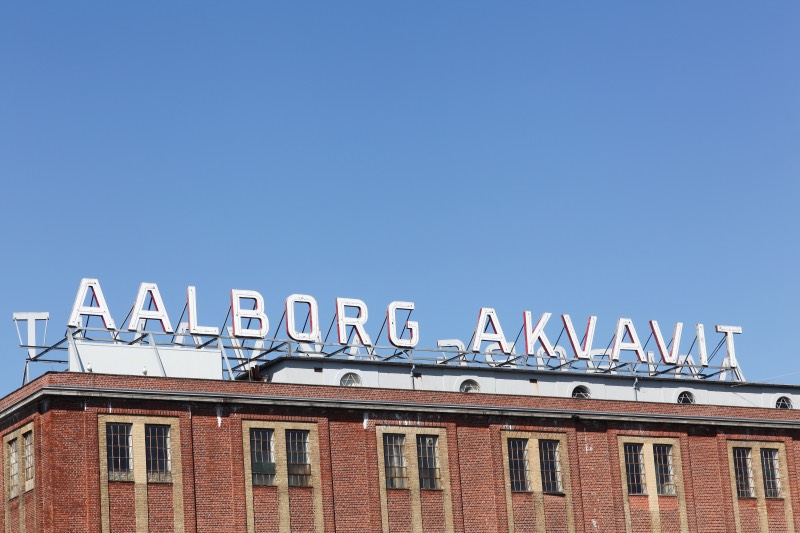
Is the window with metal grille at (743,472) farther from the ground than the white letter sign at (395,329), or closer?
closer

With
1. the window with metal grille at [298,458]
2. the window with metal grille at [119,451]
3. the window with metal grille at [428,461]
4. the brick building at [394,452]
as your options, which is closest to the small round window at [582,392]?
the brick building at [394,452]

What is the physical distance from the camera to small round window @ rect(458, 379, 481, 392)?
257ft

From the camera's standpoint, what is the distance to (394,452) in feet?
235

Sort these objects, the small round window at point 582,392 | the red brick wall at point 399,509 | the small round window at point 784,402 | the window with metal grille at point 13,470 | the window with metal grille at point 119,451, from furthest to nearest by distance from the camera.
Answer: the small round window at point 784,402
the small round window at point 582,392
the red brick wall at point 399,509
the window with metal grille at point 13,470
the window with metal grille at point 119,451

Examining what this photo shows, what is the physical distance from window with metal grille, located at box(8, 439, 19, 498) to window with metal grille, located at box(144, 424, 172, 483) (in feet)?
20.0

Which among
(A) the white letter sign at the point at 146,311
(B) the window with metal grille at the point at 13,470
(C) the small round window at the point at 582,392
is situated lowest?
(B) the window with metal grille at the point at 13,470

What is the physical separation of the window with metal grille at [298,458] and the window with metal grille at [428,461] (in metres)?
5.99

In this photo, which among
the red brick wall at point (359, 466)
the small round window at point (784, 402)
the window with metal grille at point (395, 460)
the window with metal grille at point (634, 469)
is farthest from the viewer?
the small round window at point (784, 402)

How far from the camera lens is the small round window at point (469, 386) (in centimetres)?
7831

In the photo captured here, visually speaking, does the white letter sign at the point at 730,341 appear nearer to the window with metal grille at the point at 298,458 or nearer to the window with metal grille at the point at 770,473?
the window with metal grille at the point at 770,473

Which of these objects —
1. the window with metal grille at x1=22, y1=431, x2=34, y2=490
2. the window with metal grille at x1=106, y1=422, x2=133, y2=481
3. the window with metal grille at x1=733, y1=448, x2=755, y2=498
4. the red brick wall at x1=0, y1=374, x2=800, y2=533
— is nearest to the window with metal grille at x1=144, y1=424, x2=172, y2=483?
the red brick wall at x1=0, y1=374, x2=800, y2=533

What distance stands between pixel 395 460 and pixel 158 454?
470 inches

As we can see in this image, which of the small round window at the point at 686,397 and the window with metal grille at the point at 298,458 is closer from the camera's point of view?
the window with metal grille at the point at 298,458

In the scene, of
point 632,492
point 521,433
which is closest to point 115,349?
point 521,433
